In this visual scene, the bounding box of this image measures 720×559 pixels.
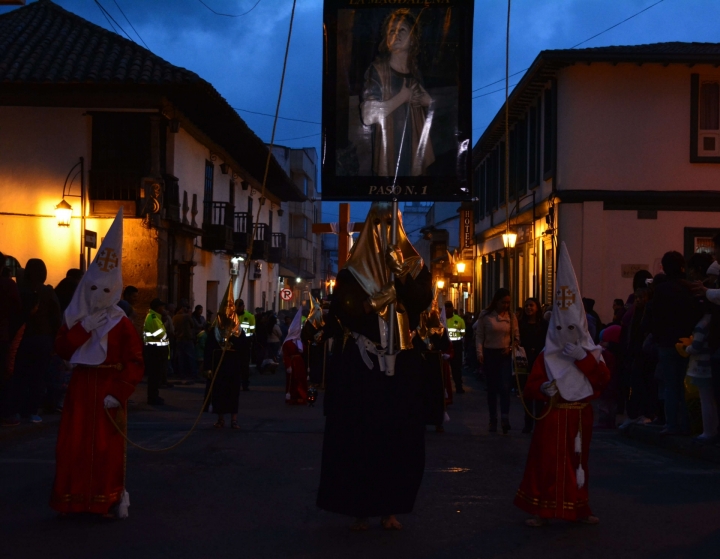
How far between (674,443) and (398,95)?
523 cm

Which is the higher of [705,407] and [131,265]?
[131,265]

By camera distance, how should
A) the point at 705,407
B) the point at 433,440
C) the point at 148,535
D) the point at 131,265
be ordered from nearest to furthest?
the point at 148,535 < the point at 705,407 < the point at 433,440 < the point at 131,265

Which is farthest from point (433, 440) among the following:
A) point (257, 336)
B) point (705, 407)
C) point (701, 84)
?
point (257, 336)

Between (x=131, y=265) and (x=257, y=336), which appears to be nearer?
(x=131, y=265)

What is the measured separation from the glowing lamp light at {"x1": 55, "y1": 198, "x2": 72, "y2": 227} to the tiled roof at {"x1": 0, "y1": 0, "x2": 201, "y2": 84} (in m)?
2.68

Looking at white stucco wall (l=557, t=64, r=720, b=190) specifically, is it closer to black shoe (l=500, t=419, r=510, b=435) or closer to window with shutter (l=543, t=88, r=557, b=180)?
window with shutter (l=543, t=88, r=557, b=180)

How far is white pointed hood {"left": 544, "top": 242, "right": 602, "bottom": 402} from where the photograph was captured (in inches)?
271

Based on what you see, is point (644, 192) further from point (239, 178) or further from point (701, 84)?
point (239, 178)

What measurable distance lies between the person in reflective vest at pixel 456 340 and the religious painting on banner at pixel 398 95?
1095cm

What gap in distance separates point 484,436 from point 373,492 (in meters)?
5.80

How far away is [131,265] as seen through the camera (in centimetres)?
2262

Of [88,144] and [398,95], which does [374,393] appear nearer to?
[398,95]

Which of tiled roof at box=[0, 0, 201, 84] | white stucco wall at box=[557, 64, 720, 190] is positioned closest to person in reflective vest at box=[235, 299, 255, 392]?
tiled roof at box=[0, 0, 201, 84]

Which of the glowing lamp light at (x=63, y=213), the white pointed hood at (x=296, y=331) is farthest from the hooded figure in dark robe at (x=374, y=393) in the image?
the glowing lamp light at (x=63, y=213)
